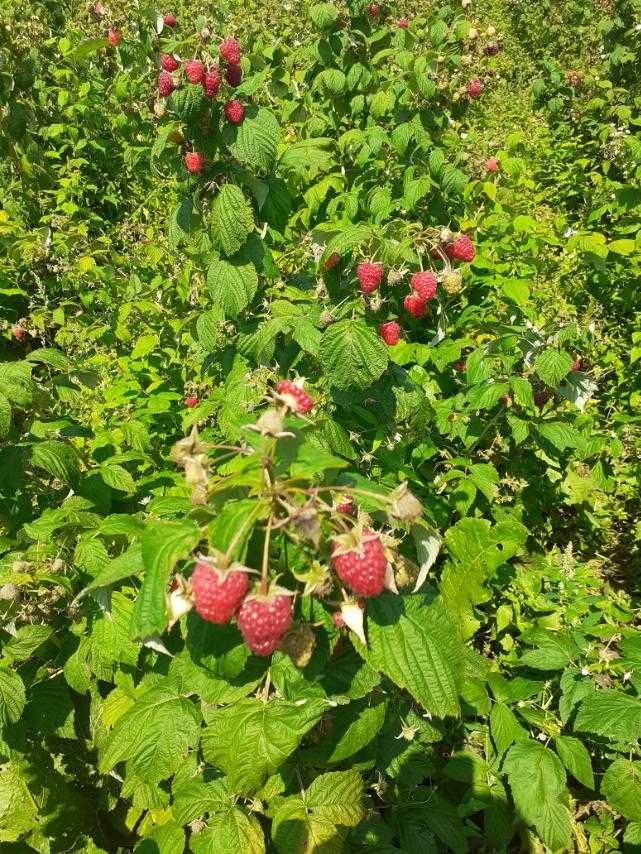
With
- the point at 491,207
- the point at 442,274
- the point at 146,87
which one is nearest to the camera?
the point at 442,274

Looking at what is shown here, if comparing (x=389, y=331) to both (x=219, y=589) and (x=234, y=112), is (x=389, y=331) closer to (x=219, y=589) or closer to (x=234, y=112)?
(x=234, y=112)

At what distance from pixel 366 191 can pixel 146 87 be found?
220 cm

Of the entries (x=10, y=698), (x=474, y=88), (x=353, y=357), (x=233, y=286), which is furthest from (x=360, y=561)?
(x=474, y=88)

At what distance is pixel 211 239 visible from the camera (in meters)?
2.46

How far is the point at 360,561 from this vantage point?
1053mm

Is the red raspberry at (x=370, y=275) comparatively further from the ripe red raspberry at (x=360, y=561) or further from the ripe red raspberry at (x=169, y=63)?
the ripe red raspberry at (x=360, y=561)

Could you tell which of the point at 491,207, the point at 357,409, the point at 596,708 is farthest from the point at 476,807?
the point at 491,207

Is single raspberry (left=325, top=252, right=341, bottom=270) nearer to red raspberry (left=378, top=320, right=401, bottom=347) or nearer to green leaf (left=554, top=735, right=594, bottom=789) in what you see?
red raspberry (left=378, top=320, right=401, bottom=347)

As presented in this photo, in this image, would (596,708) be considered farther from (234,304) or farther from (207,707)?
(234,304)

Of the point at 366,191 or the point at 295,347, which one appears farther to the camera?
the point at 366,191

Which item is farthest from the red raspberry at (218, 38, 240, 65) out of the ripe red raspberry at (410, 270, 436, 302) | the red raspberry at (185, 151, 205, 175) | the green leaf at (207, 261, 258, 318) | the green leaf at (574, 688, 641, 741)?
the green leaf at (574, 688, 641, 741)

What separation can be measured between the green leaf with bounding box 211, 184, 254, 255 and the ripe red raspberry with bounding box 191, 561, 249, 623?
166 centimetres

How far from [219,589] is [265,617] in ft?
0.31

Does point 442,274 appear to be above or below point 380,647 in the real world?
above
